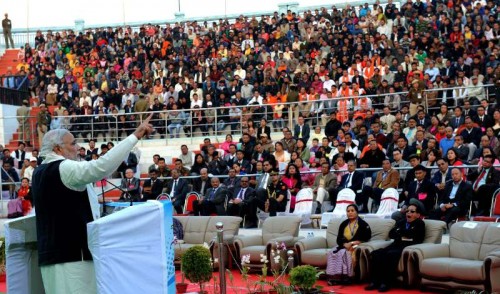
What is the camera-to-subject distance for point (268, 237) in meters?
14.9

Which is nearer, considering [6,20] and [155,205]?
[155,205]

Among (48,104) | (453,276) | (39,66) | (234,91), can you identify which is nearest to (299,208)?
(453,276)

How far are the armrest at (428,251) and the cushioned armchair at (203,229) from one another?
381 centimetres

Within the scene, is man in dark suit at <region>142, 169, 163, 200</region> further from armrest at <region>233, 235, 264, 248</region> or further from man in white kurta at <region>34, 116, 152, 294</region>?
man in white kurta at <region>34, 116, 152, 294</region>

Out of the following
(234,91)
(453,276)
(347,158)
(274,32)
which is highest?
(274,32)

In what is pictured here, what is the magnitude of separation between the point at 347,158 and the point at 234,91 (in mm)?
7049

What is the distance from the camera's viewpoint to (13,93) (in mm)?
27031

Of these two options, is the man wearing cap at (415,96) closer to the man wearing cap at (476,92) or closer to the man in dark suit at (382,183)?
the man wearing cap at (476,92)

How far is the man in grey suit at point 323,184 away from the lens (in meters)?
16.5

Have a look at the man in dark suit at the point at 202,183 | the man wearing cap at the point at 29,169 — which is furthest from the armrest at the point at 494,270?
the man wearing cap at the point at 29,169

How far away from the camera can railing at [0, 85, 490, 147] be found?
21750 millimetres

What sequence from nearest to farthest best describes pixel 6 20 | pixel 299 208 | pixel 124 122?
pixel 299 208
pixel 124 122
pixel 6 20

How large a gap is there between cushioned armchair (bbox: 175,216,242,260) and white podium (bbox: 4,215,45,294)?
357 inches

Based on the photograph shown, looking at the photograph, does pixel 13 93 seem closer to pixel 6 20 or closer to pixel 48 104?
pixel 48 104
